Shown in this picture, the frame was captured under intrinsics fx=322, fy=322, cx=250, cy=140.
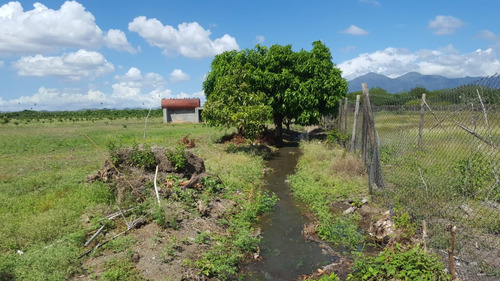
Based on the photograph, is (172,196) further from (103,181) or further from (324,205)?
(324,205)

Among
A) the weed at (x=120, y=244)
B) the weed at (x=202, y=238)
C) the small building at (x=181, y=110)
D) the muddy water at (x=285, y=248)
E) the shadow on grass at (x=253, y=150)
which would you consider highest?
Result: the small building at (x=181, y=110)

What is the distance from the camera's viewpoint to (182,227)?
23.4 ft

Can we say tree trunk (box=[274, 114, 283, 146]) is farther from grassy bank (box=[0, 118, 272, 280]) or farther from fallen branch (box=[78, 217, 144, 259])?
fallen branch (box=[78, 217, 144, 259])

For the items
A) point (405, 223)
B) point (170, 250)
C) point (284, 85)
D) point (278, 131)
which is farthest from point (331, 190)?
point (278, 131)

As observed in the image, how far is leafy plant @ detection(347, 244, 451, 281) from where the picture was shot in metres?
4.72

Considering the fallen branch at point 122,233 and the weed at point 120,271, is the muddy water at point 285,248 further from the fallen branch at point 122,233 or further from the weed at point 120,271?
the fallen branch at point 122,233

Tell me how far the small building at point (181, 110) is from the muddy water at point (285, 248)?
97.9 feet

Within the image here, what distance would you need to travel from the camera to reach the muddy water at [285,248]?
5.86 meters

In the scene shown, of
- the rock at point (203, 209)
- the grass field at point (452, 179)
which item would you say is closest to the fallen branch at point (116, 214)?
the rock at point (203, 209)

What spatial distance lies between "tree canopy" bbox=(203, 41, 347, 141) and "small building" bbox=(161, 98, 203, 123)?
63.7 ft

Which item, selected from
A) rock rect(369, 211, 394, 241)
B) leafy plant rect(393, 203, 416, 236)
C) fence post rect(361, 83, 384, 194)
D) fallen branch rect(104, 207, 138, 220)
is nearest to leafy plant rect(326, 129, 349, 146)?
fence post rect(361, 83, 384, 194)

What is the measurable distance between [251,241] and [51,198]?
19.5ft

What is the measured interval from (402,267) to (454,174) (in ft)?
9.89

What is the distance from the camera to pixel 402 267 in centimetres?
496
